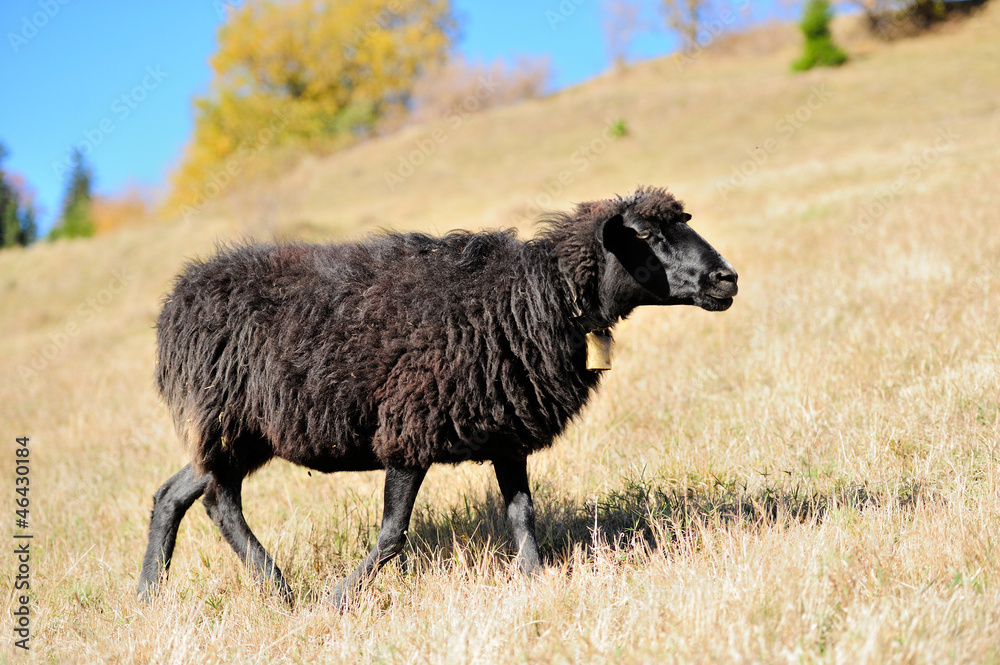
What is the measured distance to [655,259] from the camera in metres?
4.15

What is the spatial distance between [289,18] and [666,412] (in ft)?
201

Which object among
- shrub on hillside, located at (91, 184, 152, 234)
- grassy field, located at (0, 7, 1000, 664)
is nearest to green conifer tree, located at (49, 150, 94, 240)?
shrub on hillside, located at (91, 184, 152, 234)

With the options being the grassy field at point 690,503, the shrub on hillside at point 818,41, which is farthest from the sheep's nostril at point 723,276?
the shrub on hillside at point 818,41

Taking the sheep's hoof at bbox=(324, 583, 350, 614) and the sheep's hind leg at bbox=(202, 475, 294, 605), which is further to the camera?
the sheep's hind leg at bbox=(202, 475, 294, 605)

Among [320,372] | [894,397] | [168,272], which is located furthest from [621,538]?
[168,272]

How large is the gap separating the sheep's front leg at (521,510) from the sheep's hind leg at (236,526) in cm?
142

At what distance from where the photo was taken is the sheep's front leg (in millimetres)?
4125

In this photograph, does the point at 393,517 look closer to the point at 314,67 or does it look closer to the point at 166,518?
the point at 166,518

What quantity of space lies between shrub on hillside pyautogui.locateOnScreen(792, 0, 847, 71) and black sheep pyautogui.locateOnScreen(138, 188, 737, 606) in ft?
138

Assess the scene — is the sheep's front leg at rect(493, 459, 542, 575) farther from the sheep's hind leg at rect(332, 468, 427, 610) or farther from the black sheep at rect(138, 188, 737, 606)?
the sheep's hind leg at rect(332, 468, 427, 610)

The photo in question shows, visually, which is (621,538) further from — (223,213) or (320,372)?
(223,213)

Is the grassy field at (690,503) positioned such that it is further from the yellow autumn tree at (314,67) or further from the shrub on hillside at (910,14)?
the yellow autumn tree at (314,67)

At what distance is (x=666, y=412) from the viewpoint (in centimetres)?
659

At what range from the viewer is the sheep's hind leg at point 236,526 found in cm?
445
